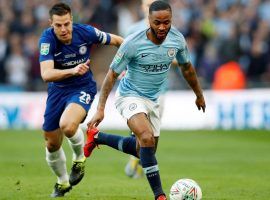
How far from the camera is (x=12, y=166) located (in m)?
14.1

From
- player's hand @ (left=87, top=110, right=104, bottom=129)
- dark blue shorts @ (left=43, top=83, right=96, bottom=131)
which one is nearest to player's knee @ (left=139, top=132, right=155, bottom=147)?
player's hand @ (left=87, top=110, right=104, bottom=129)

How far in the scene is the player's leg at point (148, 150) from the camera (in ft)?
29.9

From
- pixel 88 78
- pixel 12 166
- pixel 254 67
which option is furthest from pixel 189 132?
pixel 88 78

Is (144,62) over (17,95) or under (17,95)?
over

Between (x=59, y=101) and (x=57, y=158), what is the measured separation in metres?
0.73

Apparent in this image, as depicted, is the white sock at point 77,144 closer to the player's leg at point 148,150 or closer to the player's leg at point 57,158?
the player's leg at point 57,158

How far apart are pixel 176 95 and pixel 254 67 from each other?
2.54 m

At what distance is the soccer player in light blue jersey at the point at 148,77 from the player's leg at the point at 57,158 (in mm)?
918

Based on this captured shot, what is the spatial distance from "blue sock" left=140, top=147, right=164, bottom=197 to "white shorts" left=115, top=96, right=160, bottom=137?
0.53 meters

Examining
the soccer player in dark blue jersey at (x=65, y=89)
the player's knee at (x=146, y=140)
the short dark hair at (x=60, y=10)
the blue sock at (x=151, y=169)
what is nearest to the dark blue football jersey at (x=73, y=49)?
the soccer player in dark blue jersey at (x=65, y=89)

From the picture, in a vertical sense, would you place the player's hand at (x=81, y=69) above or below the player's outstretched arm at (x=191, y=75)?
above

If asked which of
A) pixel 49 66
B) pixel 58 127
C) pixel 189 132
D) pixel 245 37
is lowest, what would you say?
pixel 189 132

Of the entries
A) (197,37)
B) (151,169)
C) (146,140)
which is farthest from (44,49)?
(197,37)

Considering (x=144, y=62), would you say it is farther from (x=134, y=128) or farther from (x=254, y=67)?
(x=254, y=67)
